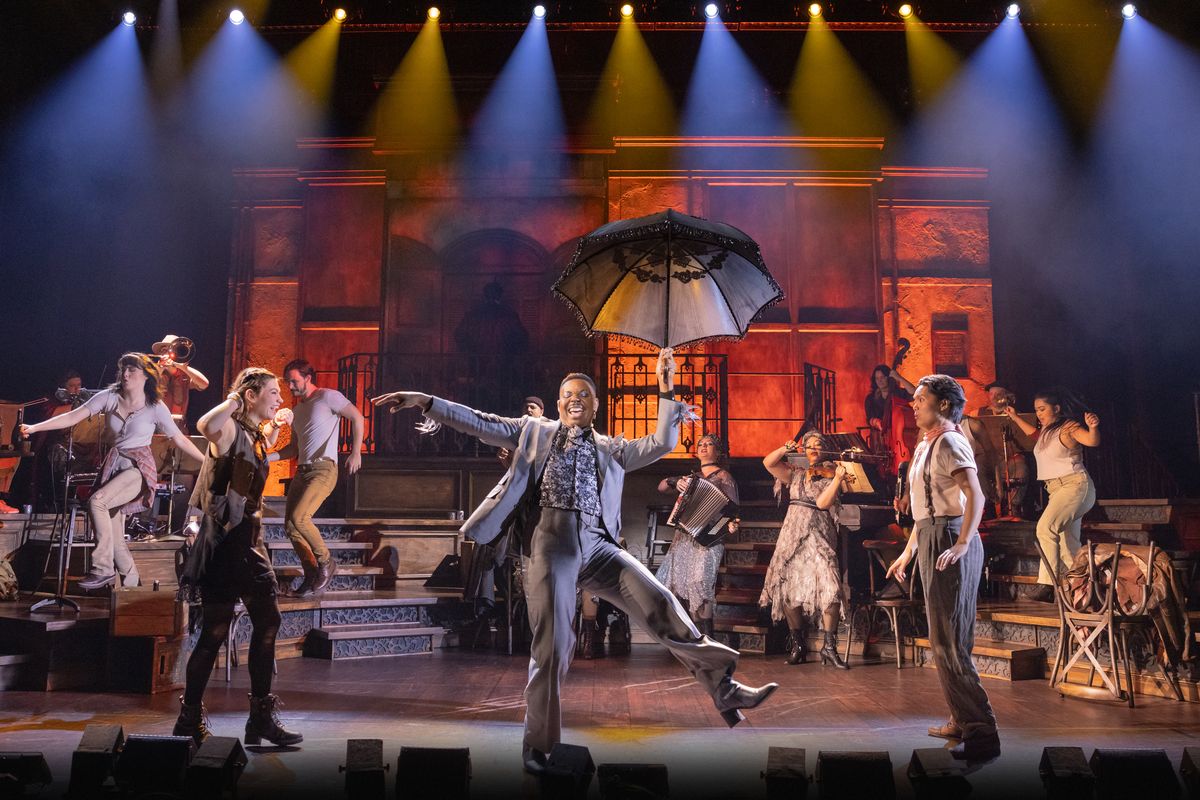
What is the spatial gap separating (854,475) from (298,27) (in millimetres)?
10054

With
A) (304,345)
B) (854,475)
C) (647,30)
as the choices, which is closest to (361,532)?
(304,345)

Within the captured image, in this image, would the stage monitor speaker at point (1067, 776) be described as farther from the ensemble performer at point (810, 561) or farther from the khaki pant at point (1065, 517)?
the khaki pant at point (1065, 517)

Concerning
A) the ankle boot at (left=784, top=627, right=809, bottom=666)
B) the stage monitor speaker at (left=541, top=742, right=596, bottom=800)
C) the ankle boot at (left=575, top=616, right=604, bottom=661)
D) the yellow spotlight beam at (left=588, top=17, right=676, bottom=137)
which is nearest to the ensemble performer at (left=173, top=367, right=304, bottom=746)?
the stage monitor speaker at (left=541, top=742, right=596, bottom=800)

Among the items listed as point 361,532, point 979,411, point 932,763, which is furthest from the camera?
point 979,411

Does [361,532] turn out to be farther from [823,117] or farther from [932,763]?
[823,117]

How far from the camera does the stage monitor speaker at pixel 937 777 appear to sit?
3.09 m

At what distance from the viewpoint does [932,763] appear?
10.6 feet

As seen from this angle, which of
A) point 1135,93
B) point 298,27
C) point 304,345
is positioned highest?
point 298,27

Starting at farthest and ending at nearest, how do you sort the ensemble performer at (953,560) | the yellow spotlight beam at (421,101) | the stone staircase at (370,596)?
the yellow spotlight beam at (421,101)
the stone staircase at (370,596)
the ensemble performer at (953,560)

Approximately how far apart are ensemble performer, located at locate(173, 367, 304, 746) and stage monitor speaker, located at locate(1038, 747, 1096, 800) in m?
3.25

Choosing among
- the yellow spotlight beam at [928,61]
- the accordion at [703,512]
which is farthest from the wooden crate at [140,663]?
the yellow spotlight beam at [928,61]

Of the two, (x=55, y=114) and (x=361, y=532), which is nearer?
(x=361, y=532)

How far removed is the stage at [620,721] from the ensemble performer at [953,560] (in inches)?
8.3

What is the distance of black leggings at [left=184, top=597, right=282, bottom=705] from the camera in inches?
162
